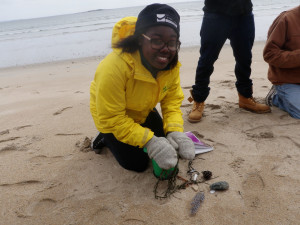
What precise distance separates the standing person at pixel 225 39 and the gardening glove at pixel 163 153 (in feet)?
3.88

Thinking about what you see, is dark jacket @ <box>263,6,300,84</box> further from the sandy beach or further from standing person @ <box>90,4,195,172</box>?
standing person @ <box>90,4,195,172</box>

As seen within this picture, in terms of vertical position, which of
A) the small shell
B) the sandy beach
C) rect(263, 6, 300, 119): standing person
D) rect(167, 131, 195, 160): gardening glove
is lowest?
the sandy beach

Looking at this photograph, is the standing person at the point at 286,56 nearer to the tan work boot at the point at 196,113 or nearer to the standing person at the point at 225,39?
the standing person at the point at 225,39

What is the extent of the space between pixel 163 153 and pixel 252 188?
73 cm

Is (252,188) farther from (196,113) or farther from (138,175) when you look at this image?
(196,113)

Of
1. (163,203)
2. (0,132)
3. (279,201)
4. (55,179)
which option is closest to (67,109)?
(0,132)

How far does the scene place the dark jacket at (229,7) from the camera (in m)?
Result: 2.42

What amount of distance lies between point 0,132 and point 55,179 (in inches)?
56.2

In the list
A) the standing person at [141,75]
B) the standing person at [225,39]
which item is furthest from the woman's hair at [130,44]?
the standing person at [225,39]

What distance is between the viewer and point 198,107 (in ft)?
9.48

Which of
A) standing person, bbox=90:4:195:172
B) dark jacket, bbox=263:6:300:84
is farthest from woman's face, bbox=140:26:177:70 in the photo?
dark jacket, bbox=263:6:300:84

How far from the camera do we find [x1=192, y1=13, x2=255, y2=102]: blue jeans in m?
2.50

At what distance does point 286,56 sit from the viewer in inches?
99.0

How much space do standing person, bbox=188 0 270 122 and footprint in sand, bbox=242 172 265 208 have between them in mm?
1098
